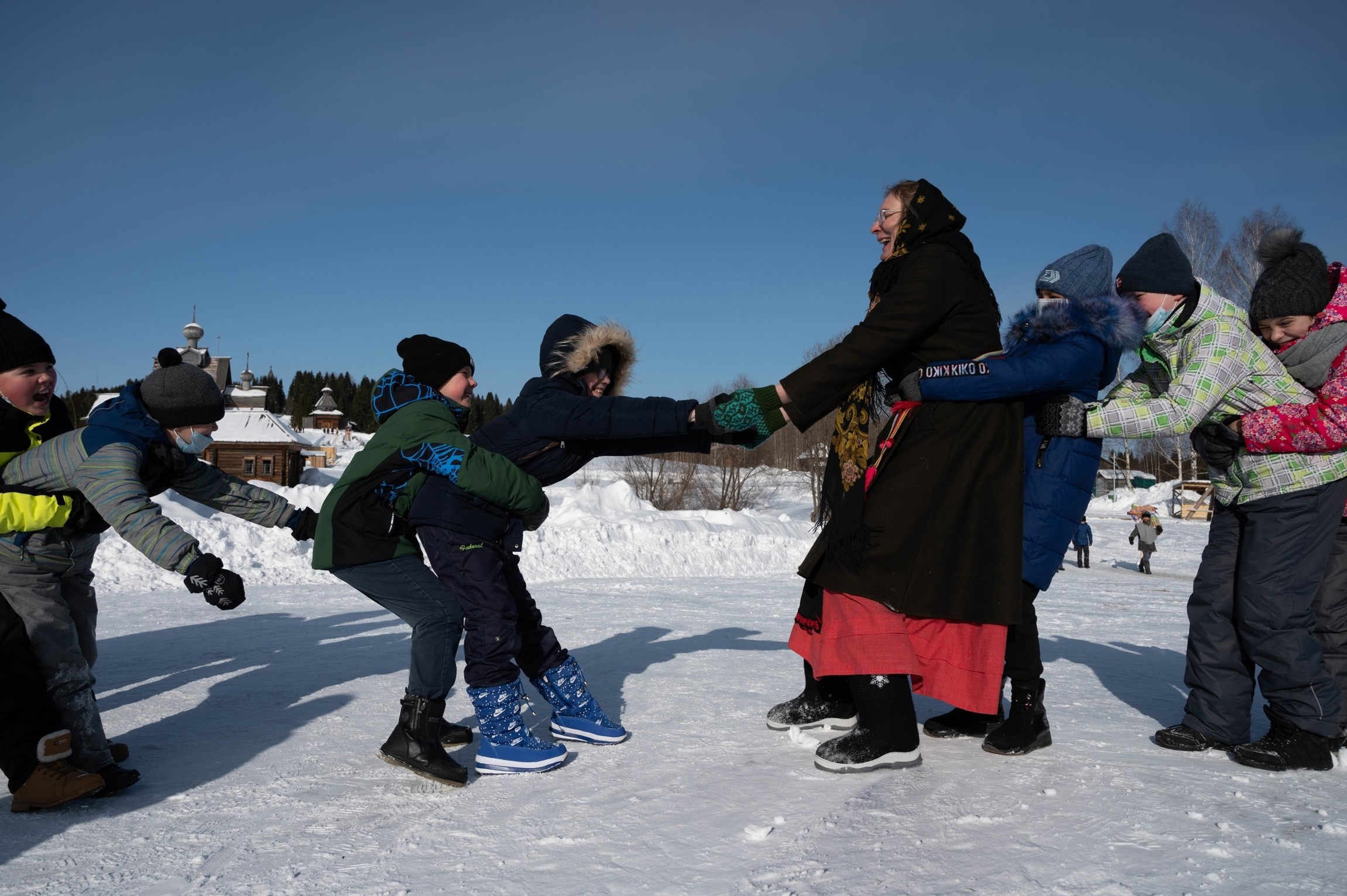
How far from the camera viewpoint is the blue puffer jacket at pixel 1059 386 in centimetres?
299

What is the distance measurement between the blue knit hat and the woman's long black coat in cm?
41

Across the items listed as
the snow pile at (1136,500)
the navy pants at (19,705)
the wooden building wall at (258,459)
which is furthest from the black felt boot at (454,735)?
the snow pile at (1136,500)

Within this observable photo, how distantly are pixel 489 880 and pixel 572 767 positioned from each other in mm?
1004

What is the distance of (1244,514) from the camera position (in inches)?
131

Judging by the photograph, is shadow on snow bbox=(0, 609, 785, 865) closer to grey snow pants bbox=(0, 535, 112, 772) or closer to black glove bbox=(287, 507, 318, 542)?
grey snow pants bbox=(0, 535, 112, 772)

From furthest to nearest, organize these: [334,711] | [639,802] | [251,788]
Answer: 1. [334,711]
2. [251,788]
3. [639,802]

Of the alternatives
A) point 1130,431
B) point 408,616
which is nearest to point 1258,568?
point 1130,431

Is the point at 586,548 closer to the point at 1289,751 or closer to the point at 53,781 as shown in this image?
the point at 53,781

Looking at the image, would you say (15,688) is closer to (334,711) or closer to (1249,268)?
(334,711)

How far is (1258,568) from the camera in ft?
10.5

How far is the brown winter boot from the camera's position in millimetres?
2732

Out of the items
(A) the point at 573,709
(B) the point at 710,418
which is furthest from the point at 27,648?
(B) the point at 710,418

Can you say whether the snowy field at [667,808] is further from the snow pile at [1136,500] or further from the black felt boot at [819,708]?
the snow pile at [1136,500]

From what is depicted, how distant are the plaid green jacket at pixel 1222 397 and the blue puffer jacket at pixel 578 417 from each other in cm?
150
